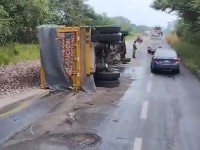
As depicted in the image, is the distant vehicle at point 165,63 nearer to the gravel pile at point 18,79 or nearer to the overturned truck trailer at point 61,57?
the gravel pile at point 18,79

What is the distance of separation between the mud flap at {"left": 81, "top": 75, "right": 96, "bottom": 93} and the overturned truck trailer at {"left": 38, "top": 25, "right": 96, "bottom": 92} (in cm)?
17

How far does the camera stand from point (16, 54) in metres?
28.5

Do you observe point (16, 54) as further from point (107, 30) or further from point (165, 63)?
point (107, 30)

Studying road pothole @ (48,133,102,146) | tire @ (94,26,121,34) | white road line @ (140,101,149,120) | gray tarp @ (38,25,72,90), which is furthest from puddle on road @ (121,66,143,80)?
road pothole @ (48,133,102,146)

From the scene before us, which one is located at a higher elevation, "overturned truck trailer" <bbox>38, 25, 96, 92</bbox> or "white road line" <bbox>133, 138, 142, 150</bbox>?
"overturned truck trailer" <bbox>38, 25, 96, 92</bbox>

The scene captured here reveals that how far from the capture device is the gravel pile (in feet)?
55.0

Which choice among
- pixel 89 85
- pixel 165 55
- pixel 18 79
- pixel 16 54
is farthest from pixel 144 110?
pixel 16 54

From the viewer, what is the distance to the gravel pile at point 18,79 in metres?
16.8

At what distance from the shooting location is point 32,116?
12.6 meters

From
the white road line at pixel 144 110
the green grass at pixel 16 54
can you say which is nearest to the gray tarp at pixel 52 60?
the white road line at pixel 144 110

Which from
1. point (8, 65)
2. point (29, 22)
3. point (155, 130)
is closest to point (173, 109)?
point (155, 130)

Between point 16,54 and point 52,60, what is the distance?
11.2m

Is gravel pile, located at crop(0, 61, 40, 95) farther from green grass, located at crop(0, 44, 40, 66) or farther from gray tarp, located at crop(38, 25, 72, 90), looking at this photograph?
green grass, located at crop(0, 44, 40, 66)

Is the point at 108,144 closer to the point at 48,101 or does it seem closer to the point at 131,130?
the point at 131,130
